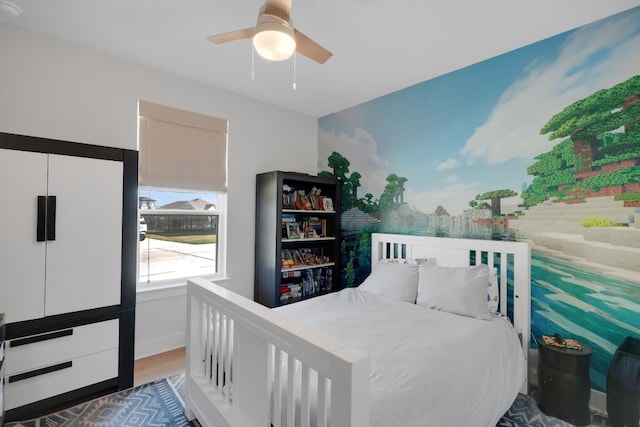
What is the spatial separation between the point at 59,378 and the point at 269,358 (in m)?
1.70

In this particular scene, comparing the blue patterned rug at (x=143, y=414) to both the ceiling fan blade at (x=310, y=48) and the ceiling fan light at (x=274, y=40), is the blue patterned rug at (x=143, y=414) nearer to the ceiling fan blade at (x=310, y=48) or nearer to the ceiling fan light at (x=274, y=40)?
the ceiling fan light at (x=274, y=40)

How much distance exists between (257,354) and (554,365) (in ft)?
6.44

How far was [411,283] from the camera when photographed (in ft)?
8.53

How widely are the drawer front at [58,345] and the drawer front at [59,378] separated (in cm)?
3

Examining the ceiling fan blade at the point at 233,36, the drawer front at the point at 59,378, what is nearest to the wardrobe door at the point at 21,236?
the drawer front at the point at 59,378

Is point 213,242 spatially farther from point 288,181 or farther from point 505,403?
point 505,403

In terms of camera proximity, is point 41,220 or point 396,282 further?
point 396,282

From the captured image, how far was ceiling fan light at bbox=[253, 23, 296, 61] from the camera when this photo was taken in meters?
1.31

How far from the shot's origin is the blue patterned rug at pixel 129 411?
6.19 feet

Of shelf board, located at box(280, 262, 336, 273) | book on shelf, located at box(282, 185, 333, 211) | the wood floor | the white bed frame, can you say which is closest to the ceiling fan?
Answer: the white bed frame

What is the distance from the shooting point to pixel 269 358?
1.31 meters

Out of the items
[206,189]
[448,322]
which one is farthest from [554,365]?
[206,189]

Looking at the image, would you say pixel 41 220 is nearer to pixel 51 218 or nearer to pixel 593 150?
pixel 51 218

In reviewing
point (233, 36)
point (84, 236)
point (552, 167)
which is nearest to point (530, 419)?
point (552, 167)
